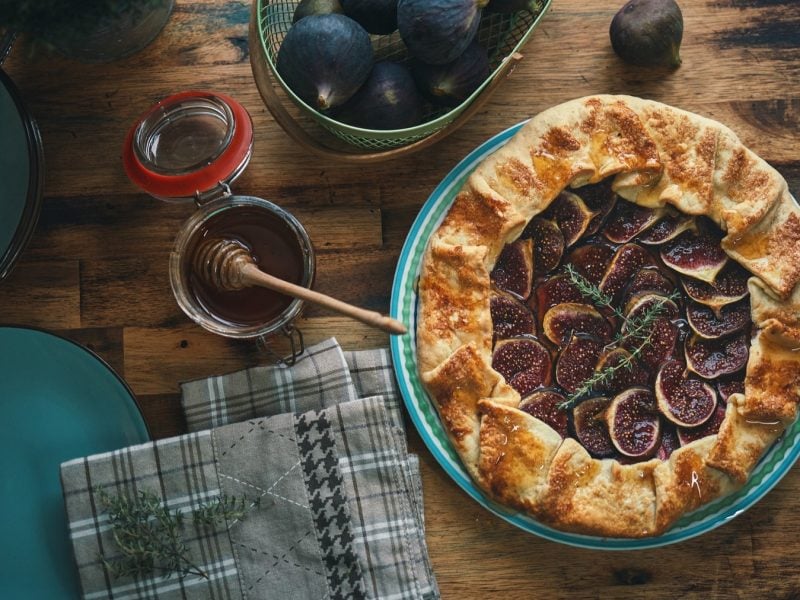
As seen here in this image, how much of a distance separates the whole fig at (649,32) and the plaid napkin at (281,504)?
1.84 meters

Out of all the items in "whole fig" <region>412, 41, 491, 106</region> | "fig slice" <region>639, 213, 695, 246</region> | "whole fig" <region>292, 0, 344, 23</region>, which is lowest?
"fig slice" <region>639, 213, 695, 246</region>

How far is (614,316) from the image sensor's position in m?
3.32

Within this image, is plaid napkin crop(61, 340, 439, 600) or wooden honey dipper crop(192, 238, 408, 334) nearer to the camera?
wooden honey dipper crop(192, 238, 408, 334)

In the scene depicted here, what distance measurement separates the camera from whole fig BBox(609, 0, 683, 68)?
3.29 meters

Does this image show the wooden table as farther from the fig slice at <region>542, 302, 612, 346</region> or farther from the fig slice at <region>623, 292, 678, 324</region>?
the fig slice at <region>623, 292, 678, 324</region>

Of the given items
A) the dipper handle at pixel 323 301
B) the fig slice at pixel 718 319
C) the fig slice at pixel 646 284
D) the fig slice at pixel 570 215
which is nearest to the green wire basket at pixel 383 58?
the fig slice at pixel 570 215

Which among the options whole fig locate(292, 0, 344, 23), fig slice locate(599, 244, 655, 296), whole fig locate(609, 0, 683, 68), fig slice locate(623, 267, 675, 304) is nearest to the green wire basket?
whole fig locate(292, 0, 344, 23)

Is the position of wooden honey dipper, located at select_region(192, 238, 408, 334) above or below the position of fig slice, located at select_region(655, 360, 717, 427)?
above

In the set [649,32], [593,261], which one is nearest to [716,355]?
[593,261]

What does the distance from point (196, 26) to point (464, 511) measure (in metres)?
2.46

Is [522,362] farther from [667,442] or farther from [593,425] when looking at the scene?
[667,442]

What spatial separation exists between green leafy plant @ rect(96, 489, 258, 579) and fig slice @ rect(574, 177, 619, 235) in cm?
185

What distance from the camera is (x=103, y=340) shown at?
3.45 metres

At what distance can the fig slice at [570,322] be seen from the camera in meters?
3.29
